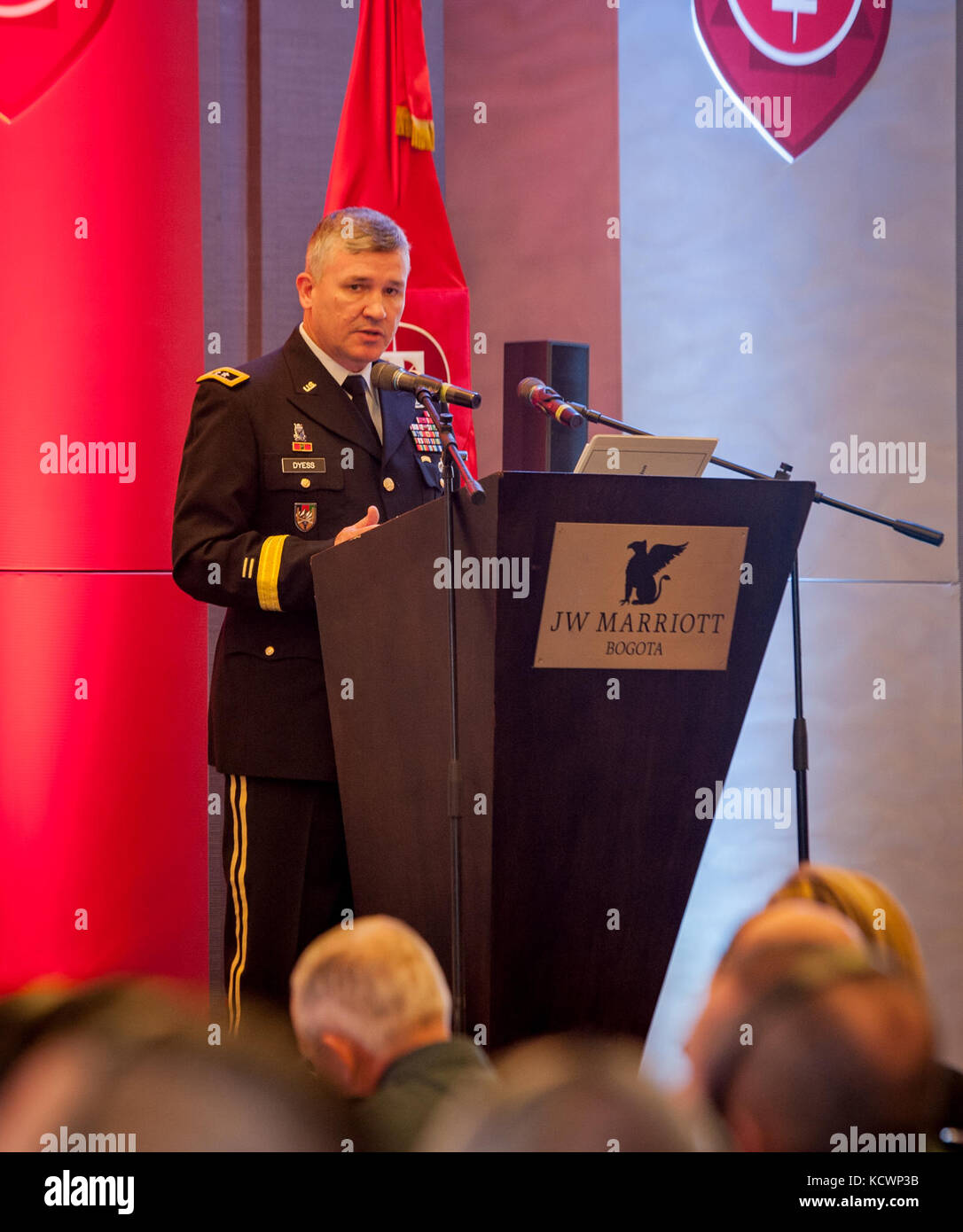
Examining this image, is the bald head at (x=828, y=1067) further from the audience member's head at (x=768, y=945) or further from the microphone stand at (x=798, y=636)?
the microphone stand at (x=798, y=636)

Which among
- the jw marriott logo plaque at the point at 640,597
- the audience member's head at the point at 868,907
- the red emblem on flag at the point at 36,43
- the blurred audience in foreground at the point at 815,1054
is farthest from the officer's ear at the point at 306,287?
the blurred audience in foreground at the point at 815,1054

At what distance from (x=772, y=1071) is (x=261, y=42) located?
347cm

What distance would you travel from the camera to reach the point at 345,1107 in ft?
1.90

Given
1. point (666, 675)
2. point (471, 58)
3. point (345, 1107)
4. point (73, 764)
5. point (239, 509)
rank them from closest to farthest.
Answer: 1. point (345, 1107)
2. point (666, 675)
3. point (239, 509)
4. point (73, 764)
5. point (471, 58)

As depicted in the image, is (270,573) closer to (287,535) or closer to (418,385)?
(287,535)

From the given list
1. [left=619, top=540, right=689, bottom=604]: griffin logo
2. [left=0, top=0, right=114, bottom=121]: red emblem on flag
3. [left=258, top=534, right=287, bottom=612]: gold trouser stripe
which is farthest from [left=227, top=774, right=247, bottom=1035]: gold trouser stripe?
[left=0, top=0, right=114, bottom=121]: red emblem on flag

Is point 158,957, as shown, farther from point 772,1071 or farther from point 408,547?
point 772,1071

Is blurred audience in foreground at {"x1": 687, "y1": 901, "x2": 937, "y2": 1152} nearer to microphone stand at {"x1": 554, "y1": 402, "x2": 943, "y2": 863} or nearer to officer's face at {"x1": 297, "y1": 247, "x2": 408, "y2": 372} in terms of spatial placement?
microphone stand at {"x1": 554, "y1": 402, "x2": 943, "y2": 863}

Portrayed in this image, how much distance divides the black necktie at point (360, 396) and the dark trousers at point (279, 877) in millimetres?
637

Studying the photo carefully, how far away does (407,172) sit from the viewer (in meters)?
3.38

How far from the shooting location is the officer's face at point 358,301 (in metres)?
2.33

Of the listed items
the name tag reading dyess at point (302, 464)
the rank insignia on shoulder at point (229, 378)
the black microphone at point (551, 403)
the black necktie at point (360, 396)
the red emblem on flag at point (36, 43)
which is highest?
the red emblem on flag at point (36, 43)

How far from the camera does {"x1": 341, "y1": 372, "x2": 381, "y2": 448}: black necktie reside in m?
2.43

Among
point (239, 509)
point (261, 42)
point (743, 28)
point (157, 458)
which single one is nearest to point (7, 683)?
point (157, 458)
